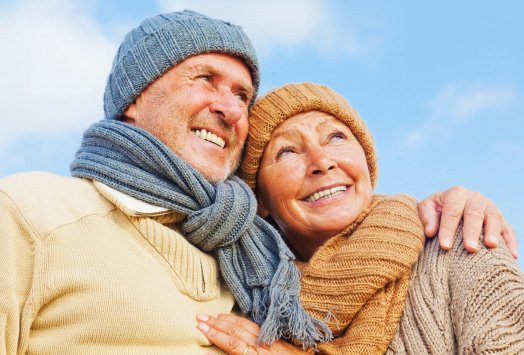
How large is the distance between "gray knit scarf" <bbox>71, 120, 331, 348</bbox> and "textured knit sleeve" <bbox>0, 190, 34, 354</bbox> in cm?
45

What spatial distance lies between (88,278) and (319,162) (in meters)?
1.32

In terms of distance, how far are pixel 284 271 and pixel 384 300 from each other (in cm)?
45

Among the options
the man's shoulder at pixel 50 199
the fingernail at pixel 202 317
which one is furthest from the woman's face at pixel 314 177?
the man's shoulder at pixel 50 199

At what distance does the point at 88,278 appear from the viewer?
81.9 inches

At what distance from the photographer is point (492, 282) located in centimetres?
228

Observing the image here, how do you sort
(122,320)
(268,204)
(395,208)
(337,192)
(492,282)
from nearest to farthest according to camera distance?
1. (122,320)
2. (492,282)
3. (395,208)
4. (337,192)
5. (268,204)

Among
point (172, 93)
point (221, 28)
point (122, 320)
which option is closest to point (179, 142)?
point (172, 93)

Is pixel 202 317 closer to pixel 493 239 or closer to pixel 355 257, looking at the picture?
pixel 355 257

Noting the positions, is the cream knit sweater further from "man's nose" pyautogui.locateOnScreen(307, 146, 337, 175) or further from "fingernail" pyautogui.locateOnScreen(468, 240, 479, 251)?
"fingernail" pyautogui.locateOnScreen(468, 240, 479, 251)

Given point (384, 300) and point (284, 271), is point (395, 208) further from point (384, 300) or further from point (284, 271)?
point (284, 271)

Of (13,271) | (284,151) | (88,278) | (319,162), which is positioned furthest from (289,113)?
(13,271)

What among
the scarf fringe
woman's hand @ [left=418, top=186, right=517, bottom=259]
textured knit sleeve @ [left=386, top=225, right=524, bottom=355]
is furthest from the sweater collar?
woman's hand @ [left=418, top=186, right=517, bottom=259]

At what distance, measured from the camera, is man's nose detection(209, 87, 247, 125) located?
295 cm

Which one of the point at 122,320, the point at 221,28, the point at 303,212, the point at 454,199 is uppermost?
the point at 221,28
